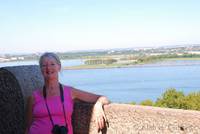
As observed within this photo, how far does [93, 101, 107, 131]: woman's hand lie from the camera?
343cm

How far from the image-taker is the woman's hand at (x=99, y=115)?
3.43m

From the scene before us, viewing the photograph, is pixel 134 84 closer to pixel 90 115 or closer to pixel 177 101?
pixel 177 101

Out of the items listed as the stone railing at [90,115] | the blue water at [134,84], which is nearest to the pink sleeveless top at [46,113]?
the stone railing at [90,115]

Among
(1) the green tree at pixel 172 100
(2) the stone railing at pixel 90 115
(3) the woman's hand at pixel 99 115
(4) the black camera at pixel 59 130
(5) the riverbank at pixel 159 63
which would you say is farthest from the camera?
(5) the riverbank at pixel 159 63

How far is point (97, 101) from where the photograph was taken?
11.4ft

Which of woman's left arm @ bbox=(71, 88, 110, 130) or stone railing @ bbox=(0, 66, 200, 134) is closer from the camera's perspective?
stone railing @ bbox=(0, 66, 200, 134)

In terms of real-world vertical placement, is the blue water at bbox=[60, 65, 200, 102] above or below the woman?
below

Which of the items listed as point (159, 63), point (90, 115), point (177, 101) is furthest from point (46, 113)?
point (159, 63)

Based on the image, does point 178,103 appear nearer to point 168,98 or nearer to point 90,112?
point 168,98

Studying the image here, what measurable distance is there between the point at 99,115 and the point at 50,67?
0.57 metres

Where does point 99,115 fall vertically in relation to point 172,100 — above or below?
above

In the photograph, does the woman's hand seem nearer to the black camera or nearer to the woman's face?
the black camera

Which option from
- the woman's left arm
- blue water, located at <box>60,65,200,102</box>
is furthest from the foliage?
the woman's left arm

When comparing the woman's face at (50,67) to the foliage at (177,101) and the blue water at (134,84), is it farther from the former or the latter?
the blue water at (134,84)
